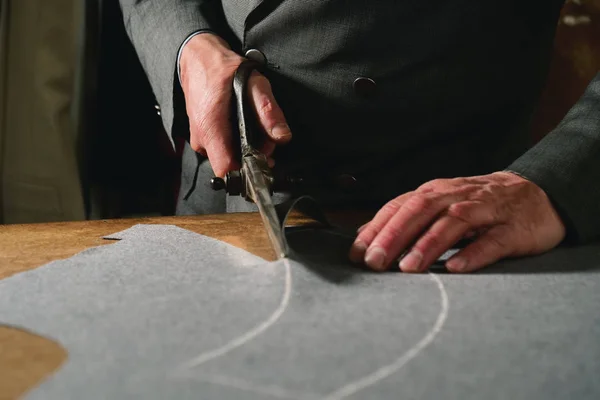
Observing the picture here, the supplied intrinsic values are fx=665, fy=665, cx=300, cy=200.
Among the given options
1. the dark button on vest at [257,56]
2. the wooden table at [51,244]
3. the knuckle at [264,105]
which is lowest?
the wooden table at [51,244]

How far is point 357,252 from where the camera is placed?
29.0 inches

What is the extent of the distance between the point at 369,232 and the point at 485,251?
13cm

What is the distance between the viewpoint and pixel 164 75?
1177mm

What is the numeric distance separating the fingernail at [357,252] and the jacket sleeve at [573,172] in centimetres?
25

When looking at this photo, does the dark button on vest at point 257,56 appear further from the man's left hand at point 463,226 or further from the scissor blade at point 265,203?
the man's left hand at point 463,226

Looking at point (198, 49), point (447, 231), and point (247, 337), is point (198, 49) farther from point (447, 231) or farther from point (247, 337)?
point (247, 337)

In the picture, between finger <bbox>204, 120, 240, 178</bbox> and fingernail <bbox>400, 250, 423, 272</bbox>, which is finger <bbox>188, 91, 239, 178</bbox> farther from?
fingernail <bbox>400, 250, 423, 272</bbox>

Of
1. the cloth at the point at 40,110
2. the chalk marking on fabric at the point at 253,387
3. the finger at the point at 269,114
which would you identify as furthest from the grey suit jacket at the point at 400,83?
the chalk marking on fabric at the point at 253,387

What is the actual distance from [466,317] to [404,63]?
0.49 m

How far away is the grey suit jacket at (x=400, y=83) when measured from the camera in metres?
0.98

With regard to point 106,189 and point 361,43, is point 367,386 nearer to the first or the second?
point 361,43

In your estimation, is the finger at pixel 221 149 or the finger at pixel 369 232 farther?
the finger at pixel 221 149

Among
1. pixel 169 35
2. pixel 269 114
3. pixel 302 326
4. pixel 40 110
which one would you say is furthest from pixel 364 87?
pixel 40 110

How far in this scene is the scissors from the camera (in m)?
0.72
